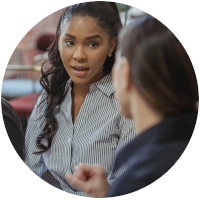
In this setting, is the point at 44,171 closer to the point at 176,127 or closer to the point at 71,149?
the point at 71,149

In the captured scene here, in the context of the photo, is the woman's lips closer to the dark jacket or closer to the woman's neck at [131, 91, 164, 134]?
the woman's neck at [131, 91, 164, 134]

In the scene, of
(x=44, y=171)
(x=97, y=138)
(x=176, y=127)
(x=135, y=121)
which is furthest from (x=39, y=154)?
(x=176, y=127)

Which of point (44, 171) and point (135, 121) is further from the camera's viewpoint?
point (44, 171)

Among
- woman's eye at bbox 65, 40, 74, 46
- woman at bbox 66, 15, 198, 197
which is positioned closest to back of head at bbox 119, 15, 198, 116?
woman at bbox 66, 15, 198, 197

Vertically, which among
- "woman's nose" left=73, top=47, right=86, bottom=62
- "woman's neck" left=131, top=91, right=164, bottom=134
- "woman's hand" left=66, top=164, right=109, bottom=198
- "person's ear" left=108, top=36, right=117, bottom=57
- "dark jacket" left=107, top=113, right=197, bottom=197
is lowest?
"woman's hand" left=66, top=164, right=109, bottom=198

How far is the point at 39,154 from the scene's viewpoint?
135 centimetres

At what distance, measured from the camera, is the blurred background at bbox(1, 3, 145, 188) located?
131 centimetres

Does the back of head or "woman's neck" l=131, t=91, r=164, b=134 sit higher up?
the back of head

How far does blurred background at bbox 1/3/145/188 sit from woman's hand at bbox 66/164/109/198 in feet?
0.35

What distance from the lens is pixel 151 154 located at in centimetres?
124

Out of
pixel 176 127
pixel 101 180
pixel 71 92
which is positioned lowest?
pixel 101 180

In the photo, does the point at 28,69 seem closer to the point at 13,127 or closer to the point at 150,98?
the point at 13,127

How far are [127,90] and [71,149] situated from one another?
1.22ft

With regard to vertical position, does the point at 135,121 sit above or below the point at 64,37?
below
